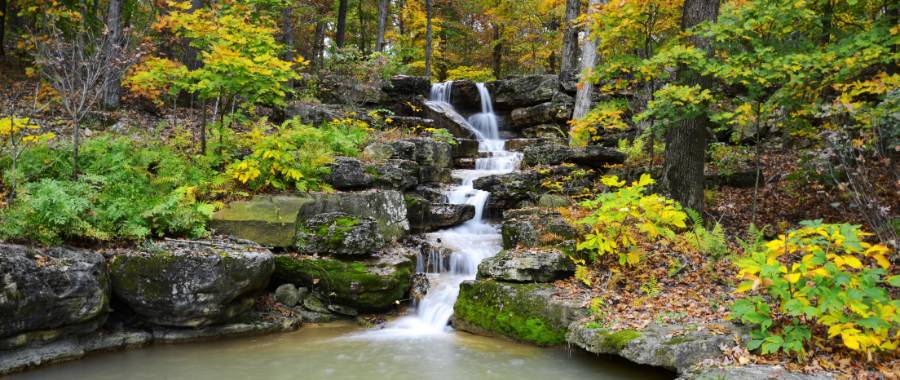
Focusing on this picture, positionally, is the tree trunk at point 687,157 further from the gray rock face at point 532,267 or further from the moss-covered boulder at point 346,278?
the moss-covered boulder at point 346,278

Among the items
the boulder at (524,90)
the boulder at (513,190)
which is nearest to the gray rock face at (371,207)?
the boulder at (513,190)

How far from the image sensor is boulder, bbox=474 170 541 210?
1120cm

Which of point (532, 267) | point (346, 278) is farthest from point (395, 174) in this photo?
point (532, 267)

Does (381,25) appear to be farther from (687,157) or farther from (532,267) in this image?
(532,267)

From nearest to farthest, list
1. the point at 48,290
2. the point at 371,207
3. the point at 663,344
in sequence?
the point at 663,344, the point at 48,290, the point at 371,207

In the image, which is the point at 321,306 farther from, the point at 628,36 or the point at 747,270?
the point at 628,36

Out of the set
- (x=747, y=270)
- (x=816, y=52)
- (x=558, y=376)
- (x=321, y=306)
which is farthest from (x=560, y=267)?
(x=816, y=52)

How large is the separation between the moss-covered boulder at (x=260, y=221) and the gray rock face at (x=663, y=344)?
4513mm

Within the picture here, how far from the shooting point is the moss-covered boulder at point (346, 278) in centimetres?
753

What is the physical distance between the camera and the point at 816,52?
275 inches

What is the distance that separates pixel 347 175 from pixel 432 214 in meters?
1.98

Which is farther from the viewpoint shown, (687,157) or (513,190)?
(513,190)

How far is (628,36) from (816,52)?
299 centimetres

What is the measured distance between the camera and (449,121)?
1603 cm
